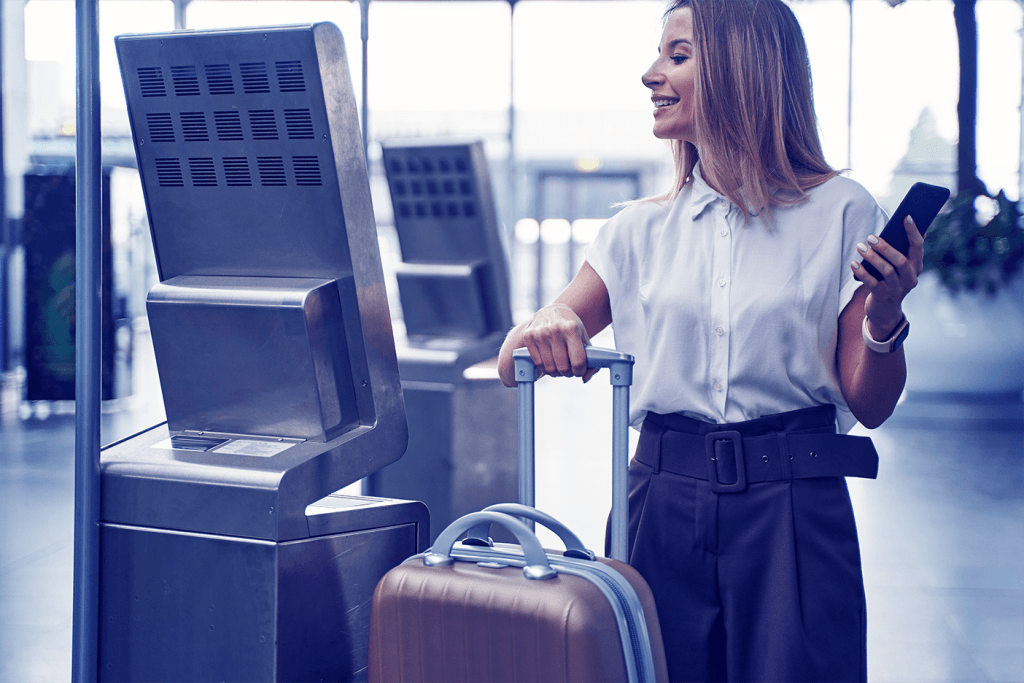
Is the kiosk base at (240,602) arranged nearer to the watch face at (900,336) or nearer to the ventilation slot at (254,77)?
the ventilation slot at (254,77)

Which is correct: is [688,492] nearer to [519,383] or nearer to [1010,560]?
[519,383]

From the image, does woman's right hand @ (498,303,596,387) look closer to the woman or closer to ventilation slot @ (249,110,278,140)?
the woman

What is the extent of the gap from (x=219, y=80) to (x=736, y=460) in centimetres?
84

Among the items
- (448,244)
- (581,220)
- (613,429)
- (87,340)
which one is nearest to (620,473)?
(613,429)

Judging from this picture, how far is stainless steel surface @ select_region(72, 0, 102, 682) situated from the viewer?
121 cm

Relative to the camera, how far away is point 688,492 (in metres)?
1.21

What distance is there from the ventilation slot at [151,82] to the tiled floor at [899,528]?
6.09 feet

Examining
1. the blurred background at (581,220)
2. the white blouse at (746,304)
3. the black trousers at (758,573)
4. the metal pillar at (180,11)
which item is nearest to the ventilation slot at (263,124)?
the blurred background at (581,220)

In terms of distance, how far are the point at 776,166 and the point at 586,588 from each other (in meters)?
0.61

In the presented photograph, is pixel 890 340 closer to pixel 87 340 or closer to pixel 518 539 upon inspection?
pixel 518 539

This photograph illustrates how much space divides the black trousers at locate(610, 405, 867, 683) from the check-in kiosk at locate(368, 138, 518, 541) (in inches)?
68.4

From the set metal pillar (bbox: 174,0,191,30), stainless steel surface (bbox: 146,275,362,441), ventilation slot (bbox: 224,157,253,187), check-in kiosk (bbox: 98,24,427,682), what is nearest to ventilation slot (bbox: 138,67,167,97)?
check-in kiosk (bbox: 98,24,427,682)

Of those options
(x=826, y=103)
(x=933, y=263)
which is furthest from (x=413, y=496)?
(x=826, y=103)

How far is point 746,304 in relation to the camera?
3.92 ft
